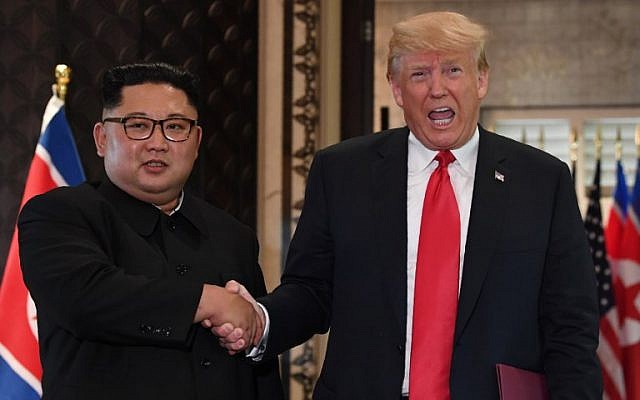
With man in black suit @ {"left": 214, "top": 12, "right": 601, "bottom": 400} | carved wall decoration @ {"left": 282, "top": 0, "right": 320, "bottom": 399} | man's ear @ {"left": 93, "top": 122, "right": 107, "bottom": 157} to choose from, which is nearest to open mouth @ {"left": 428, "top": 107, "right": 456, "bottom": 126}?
man in black suit @ {"left": 214, "top": 12, "right": 601, "bottom": 400}

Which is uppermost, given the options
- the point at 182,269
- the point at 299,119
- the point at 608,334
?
the point at 299,119

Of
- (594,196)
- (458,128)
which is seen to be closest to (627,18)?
(594,196)

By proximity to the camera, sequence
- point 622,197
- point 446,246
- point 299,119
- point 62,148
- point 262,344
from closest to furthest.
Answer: point 446,246, point 262,344, point 62,148, point 299,119, point 622,197

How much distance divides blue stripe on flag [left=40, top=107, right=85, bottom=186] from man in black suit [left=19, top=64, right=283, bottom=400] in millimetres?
1073

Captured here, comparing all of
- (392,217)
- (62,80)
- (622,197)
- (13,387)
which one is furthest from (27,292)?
(622,197)

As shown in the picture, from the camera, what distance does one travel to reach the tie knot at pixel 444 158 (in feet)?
8.30

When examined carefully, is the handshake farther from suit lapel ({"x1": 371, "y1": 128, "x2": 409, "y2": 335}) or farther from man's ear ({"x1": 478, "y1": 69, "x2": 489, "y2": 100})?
man's ear ({"x1": 478, "y1": 69, "x2": 489, "y2": 100})

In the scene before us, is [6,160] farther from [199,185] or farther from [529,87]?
[529,87]

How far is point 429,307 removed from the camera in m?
2.41

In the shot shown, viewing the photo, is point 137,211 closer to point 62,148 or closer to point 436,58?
point 436,58

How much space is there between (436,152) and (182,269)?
2.04 feet

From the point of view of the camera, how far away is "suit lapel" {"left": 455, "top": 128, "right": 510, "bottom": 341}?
94.3 inches

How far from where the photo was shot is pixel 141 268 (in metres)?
2.47

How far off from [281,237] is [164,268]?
2.43 m
